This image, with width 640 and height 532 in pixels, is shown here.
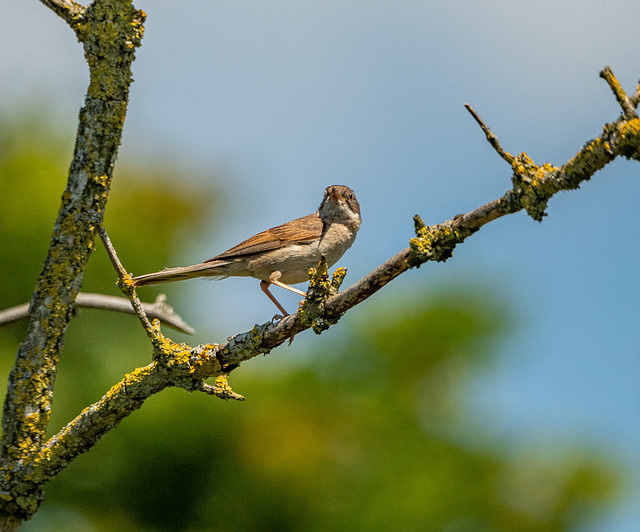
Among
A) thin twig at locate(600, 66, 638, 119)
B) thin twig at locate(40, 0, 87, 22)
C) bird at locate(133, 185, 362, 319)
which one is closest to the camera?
thin twig at locate(600, 66, 638, 119)

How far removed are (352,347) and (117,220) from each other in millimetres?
4771

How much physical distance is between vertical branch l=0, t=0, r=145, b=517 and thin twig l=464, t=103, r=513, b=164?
175cm

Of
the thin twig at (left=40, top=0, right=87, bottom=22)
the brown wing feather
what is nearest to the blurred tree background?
the brown wing feather

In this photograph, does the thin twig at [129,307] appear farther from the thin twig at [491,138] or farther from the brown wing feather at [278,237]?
the thin twig at [491,138]

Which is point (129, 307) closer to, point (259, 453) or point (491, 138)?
point (491, 138)

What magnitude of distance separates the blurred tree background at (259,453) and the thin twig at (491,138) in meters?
9.48

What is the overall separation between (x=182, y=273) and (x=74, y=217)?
1880mm

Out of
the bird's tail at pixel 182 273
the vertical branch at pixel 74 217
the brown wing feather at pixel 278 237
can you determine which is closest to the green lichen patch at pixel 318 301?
the vertical branch at pixel 74 217

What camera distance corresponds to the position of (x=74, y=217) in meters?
3.84

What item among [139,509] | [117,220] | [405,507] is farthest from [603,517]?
[117,220]

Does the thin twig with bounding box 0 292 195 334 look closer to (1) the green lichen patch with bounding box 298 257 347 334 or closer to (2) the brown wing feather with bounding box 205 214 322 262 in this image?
(2) the brown wing feather with bounding box 205 214 322 262

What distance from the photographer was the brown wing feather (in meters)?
6.26

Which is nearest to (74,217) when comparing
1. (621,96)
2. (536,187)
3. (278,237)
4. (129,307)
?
(129,307)

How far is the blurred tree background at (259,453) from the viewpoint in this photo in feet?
39.8
